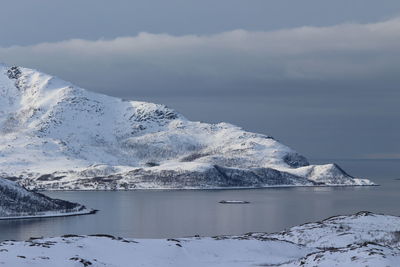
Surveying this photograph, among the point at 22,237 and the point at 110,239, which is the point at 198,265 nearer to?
the point at 110,239

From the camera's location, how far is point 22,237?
7820 inches

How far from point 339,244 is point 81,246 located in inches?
2050

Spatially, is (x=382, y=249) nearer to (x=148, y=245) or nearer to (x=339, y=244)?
(x=148, y=245)

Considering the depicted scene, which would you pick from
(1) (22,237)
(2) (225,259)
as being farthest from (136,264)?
(1) (22,237)

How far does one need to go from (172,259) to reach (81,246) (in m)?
10.8

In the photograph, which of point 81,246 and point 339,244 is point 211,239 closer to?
point 81,246

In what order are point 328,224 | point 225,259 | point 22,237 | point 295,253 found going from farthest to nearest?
point 22,237 → point 328,224 → point 295,253 → point 225,259

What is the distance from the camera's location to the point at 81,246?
84062 mm

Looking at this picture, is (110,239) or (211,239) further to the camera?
(211,239)

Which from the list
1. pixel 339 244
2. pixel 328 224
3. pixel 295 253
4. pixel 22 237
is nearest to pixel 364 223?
pixel 328 224

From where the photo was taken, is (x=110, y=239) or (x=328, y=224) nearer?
(x=110, y=239)

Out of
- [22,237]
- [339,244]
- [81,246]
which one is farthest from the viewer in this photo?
[22,237]

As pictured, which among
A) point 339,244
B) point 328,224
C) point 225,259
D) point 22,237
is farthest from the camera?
point 22,237

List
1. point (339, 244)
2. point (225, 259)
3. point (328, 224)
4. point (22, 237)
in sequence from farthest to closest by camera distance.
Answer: point (22, 237), point (328, 224), point (339, 244), point (225, 259)
